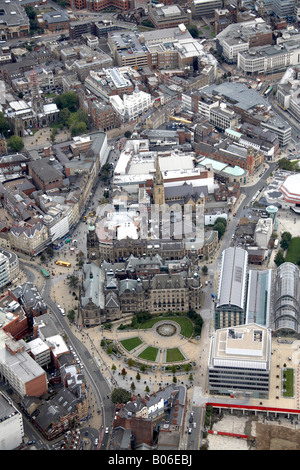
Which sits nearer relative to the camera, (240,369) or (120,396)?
(120,396)

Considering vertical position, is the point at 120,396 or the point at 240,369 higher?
the point at 240,369

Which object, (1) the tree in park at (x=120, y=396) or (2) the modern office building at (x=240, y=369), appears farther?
(2) the modern office building at (x=240, y=369)

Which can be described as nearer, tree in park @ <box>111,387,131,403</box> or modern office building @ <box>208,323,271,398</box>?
tree in park @ <box>111,387,131,403</box>

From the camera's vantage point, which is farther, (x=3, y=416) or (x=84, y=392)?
(x=84, y=392)

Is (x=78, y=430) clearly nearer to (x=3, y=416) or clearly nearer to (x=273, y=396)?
(x=3, y=416)

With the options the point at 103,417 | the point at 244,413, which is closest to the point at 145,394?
the point at 103,417

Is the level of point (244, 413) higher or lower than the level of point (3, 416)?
lower

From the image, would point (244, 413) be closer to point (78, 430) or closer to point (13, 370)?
point (78, 430)
